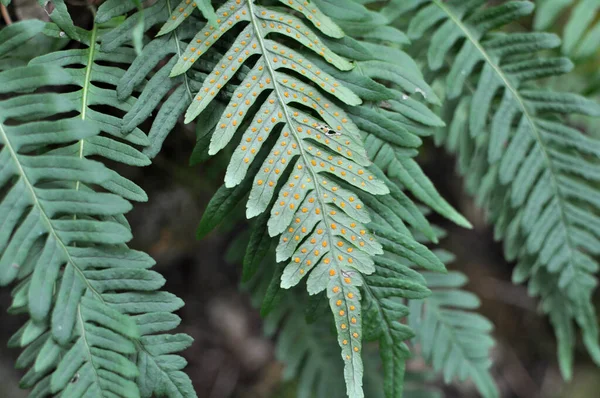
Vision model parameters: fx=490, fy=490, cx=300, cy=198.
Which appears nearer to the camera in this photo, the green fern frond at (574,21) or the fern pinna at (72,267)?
the fern pinna at (72,267)

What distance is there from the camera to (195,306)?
97.3 inches

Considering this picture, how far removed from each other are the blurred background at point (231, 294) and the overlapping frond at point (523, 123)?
0.78 metres

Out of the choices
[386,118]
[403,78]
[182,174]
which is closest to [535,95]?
[403,78]

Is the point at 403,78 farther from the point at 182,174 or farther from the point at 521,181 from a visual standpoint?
the point at 182,174

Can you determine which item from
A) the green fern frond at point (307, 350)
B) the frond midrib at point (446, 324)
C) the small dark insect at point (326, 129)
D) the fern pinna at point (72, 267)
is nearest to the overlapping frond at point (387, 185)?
the small dark insect at point (326, 129)

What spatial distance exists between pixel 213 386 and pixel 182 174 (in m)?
1.08

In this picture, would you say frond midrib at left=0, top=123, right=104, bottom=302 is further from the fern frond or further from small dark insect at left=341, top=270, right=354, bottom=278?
small dark insect at left=341, top=270, right=354, bottom=278

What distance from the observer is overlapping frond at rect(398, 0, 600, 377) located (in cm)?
153

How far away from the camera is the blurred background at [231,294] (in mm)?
2049

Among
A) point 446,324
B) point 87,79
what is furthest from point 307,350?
point 87,79

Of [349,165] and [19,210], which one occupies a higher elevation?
[349,165]

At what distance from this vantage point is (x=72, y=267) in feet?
3.48

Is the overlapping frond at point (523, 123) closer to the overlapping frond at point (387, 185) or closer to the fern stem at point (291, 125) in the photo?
the overlapping frond at point (387, 185)

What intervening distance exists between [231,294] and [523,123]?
1665 mm
